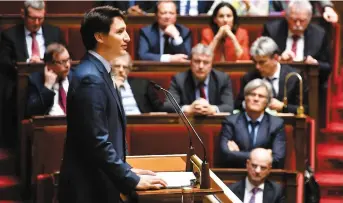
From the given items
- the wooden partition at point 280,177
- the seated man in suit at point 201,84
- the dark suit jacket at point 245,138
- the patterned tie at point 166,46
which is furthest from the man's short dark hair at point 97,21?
the patterned tie at point 166,46

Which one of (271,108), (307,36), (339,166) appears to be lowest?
(339,166)

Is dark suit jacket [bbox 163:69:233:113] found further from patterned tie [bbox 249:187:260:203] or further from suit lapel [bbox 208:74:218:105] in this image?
patterned tie [bbox 249:187:260:203]

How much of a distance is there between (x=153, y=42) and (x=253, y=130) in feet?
3.04

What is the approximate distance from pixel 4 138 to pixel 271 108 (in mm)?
1163

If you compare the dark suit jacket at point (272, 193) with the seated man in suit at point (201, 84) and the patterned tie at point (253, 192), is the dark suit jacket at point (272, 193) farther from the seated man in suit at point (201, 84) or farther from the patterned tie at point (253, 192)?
the seated man in suit at point (201, 84)

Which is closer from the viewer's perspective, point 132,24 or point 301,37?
point 301,37

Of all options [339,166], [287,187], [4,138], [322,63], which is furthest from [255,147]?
[4,138]

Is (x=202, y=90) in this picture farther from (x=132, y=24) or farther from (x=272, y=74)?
(x=132, y=24)

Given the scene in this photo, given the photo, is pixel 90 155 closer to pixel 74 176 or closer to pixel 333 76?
pixel 74 176

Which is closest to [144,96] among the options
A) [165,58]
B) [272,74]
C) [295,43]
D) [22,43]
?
[165,58]

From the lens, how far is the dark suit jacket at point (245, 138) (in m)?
2.92

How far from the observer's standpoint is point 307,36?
12.0 ft

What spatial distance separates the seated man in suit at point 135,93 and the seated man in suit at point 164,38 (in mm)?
313

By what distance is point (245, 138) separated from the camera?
2982 millimetres
